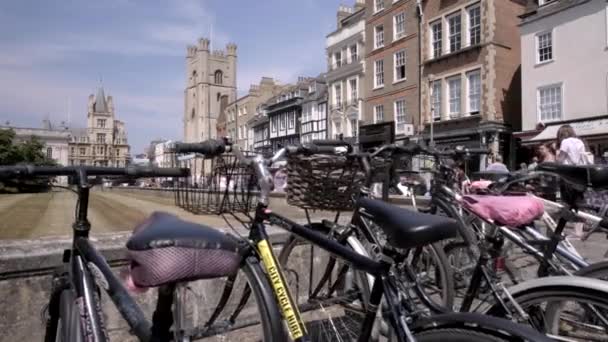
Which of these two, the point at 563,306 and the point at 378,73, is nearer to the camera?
the point at 563,306

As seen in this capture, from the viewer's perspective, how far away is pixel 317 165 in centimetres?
279

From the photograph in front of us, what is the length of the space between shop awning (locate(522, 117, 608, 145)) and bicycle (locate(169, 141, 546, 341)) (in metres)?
20.2

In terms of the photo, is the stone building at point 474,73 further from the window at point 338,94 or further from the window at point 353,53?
the window at point 338,94

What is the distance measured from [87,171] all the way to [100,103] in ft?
431

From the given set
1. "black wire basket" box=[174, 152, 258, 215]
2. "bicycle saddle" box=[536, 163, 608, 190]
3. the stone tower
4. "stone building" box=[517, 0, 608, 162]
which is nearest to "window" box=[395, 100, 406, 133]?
"stone building" box=[517, 0, 608, 162]

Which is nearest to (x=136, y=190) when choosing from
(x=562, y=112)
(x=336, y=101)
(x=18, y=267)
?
(x=336, y=101)

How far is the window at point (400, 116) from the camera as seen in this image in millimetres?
29234

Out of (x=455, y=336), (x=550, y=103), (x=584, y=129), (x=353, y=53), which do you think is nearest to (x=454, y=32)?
(x=550, y=103)

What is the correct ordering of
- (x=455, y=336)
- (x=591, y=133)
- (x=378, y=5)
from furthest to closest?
(x=378, y=5)
(x=591, y=133)
(x=455, y=336)

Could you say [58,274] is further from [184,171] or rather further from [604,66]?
[604,66]

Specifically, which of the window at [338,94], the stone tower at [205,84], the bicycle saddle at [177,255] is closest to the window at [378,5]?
the window at [338,94]

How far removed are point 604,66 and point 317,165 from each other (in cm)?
2096

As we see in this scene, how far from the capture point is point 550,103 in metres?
21.2

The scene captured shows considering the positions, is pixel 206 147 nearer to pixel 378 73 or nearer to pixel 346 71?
pixel 378 73
